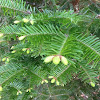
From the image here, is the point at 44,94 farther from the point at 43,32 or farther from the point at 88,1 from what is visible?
the point at 88,1

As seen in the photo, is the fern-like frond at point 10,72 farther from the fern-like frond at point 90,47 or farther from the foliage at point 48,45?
the fern-like frond at point 90,47

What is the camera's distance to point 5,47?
123cm

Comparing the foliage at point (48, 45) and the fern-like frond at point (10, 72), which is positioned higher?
the foliage at point (48, 45)

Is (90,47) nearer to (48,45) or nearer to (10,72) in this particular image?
(48,45)

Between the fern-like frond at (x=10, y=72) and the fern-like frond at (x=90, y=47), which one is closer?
the fern-like frond at (x=90, y=47)

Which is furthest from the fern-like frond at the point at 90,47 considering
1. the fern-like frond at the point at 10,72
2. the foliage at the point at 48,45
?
the fern-like frond at the point at 10,72

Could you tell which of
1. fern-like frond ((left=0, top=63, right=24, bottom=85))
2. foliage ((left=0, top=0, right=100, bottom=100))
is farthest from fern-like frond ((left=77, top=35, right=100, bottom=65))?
fern-like frond ((left=0, top=63, right=24, bottom=85))

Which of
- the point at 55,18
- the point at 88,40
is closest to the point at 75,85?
the point at 88,40

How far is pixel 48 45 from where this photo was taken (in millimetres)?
556

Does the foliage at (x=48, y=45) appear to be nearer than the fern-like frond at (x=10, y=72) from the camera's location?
Yes

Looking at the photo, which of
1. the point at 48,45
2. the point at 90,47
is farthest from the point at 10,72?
the point at 90,47

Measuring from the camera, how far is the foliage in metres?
0.56

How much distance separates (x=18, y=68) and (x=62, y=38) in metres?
0.55

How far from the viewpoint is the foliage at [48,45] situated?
1.84 ft
